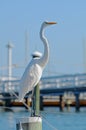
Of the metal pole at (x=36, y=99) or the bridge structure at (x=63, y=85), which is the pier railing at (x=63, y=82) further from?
the metal pole at (x=36, y=99)

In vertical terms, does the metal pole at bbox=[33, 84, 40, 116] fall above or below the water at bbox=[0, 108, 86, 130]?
above

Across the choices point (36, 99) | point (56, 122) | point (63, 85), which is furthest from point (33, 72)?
point (63, 85)

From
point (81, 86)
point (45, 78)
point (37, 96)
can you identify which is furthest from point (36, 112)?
point (45, 78)

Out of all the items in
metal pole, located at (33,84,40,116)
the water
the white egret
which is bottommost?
the water

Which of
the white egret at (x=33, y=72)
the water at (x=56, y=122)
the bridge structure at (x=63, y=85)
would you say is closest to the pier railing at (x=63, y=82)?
the bridge structure at (x=63, y=85)

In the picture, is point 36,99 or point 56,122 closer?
point 36,99

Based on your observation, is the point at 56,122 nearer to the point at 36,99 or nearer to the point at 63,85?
the point at 36,99

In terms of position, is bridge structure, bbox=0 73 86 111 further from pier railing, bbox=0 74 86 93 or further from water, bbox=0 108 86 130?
water, bbox=0 108 86 130

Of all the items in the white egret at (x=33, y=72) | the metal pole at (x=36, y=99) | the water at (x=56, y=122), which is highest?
the white egret at (x=33, y=72)

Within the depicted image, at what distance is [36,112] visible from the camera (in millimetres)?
8047

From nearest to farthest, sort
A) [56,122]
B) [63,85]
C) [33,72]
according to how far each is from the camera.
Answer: [33,72] < [56,122] < [63,85]

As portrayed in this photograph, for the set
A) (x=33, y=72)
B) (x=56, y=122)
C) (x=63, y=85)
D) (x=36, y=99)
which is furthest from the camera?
(x=63, y=85)

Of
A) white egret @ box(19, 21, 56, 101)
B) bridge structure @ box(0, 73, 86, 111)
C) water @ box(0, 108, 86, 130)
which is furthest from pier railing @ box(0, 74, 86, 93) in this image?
white egret @ box(19, 21, 56, 101)

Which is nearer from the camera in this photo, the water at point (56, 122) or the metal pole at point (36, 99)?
the metal pole at point (36, 99)
